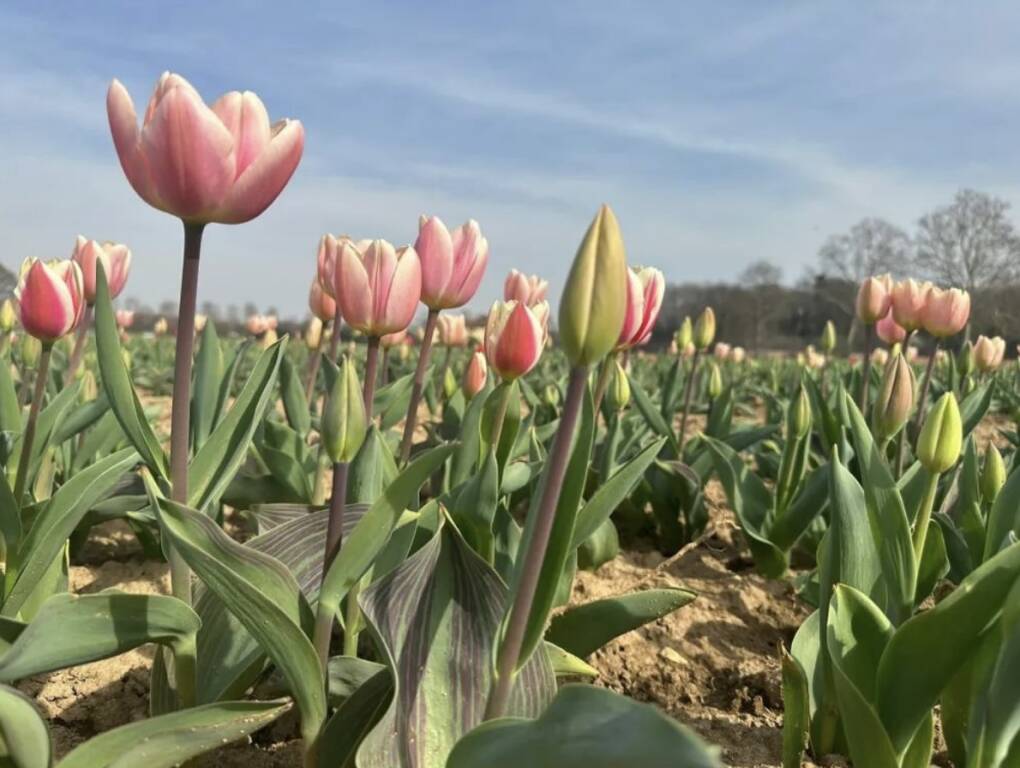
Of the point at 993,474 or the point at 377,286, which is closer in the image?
the point at 377,286

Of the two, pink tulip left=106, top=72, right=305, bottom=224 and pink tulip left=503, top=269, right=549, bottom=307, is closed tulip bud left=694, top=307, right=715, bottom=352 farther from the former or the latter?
pink tulip left=106, top=72, right=305, bottom=224

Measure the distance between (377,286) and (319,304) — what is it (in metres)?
1.05

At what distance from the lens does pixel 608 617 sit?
1.38 m

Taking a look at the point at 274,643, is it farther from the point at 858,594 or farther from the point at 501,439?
the point at 501,439

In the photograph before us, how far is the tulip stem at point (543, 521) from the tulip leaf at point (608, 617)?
47cm

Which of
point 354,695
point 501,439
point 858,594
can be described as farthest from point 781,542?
point 354,695

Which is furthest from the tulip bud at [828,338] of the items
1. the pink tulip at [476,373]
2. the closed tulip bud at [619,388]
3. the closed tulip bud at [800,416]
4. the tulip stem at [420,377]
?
the tulip stem at [420,377]

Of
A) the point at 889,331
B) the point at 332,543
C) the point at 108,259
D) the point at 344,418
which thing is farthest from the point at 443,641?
the point at 889,331

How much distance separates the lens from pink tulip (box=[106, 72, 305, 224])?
1.01 m

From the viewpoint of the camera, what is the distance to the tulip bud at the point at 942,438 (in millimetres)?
1318

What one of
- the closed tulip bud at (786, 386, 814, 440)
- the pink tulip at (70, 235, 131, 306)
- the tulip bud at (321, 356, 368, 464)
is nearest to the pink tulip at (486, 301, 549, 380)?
the tulip bud at (321, 356, 368, 464)

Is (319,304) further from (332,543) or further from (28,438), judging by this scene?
(332,543)

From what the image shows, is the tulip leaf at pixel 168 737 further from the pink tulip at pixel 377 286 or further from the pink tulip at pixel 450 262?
the pink tulip at pixel 450 262

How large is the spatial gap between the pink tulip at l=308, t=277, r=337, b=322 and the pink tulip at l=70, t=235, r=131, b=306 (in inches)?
18.7
